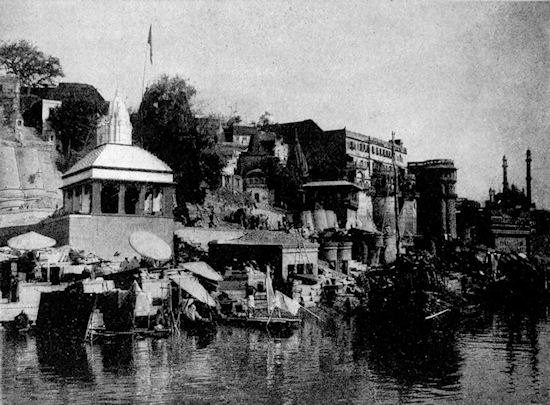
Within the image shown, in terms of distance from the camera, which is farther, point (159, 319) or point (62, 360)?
point (159, 319)

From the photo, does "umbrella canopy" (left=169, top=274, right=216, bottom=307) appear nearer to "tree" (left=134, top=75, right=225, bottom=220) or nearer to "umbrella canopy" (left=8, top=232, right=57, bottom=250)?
"umbrella canopy" (left=8, top=232, right=57, bottom=250)

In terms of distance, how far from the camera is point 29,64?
46656 millimetres

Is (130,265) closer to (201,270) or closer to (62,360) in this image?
(201,270)

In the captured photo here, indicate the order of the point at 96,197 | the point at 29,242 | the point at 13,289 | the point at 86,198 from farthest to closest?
the point at 86,198 < the point at 96,197 < the point at 29,242 < the point at 13,289

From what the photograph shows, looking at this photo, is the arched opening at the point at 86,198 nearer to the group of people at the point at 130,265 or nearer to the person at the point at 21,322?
the group of people at the point at 130,265

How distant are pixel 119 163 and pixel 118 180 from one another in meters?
0.91

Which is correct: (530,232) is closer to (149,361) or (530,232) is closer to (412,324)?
(412,324)

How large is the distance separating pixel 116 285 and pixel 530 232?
4252cm

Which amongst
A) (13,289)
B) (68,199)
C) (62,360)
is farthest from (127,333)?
(68,199)

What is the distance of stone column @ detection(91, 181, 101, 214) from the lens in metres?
25.2

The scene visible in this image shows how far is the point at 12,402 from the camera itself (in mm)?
11375

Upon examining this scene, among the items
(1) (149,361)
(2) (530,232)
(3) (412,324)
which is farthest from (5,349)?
(2) (530,232)

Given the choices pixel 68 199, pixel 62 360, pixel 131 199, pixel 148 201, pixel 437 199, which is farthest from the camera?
pixel 437 199

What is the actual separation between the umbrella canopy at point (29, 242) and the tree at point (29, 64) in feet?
85.9
